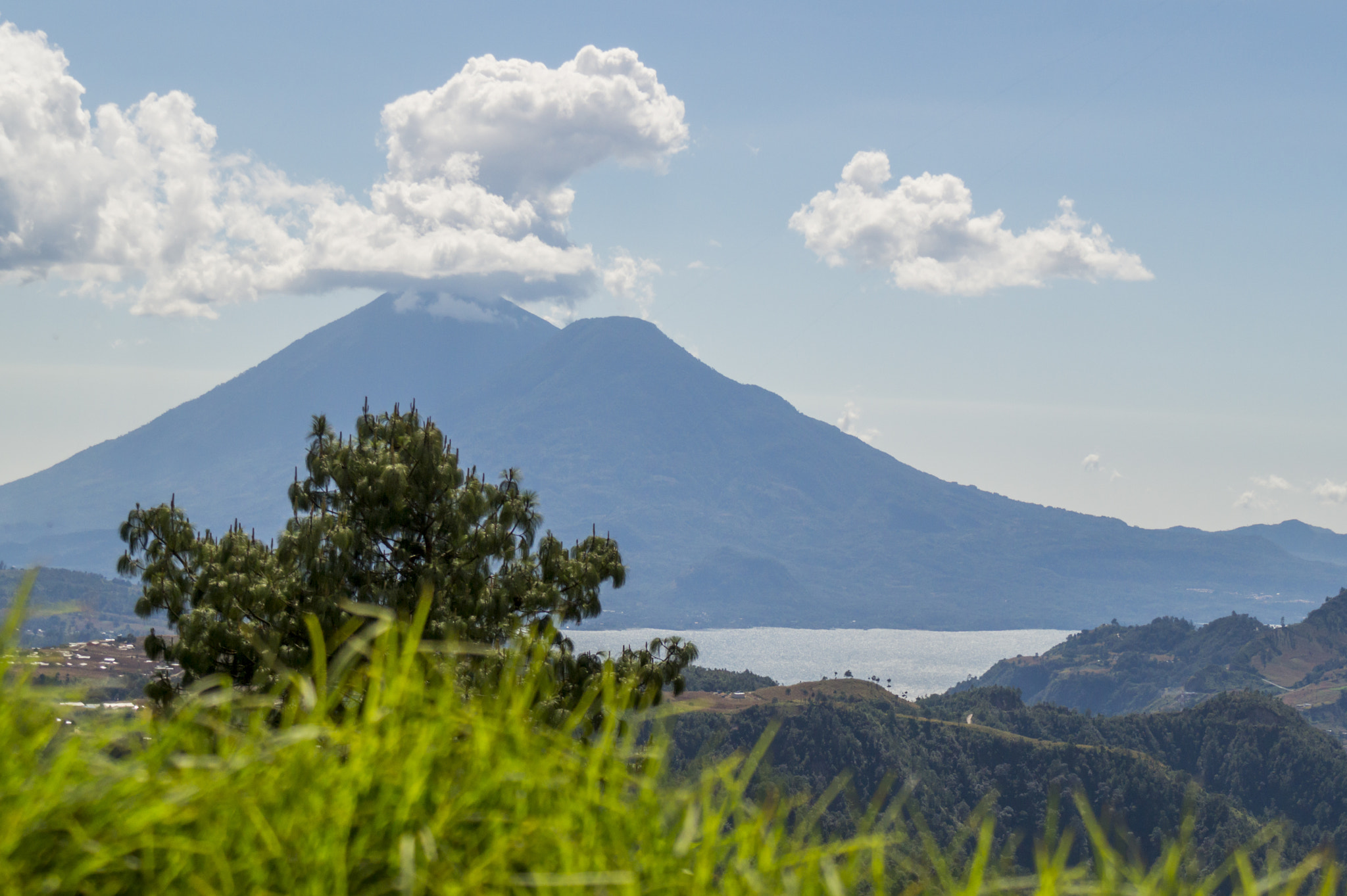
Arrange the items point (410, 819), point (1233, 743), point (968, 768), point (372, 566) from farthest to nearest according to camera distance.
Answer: point (1233, 743) < point (968, 768) < point (372, 566) < point (410, 819)

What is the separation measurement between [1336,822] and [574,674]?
178 metres

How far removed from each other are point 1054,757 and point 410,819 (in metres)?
161

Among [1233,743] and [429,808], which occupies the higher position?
[429,808]

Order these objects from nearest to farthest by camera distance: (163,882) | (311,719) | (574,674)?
(163,882) < (311,719) < (574,674)

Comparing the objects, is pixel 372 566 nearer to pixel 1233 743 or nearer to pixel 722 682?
pixel 722 682

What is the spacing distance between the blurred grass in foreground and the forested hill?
374 ft

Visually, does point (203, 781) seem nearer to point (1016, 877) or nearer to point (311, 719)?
point (311, 719)

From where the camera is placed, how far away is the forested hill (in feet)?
A: 442

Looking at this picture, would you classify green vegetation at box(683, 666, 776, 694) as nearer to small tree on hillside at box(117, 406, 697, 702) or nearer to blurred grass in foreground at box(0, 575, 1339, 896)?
small tree on hillside at box(117, 406, 697, 702)

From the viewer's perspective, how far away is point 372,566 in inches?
654

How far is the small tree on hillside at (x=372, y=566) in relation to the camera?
14586mm

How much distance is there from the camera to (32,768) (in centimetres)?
287

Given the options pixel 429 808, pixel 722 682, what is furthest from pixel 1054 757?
pixel 429 808

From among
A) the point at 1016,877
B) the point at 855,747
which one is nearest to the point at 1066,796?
the point at 855,747
